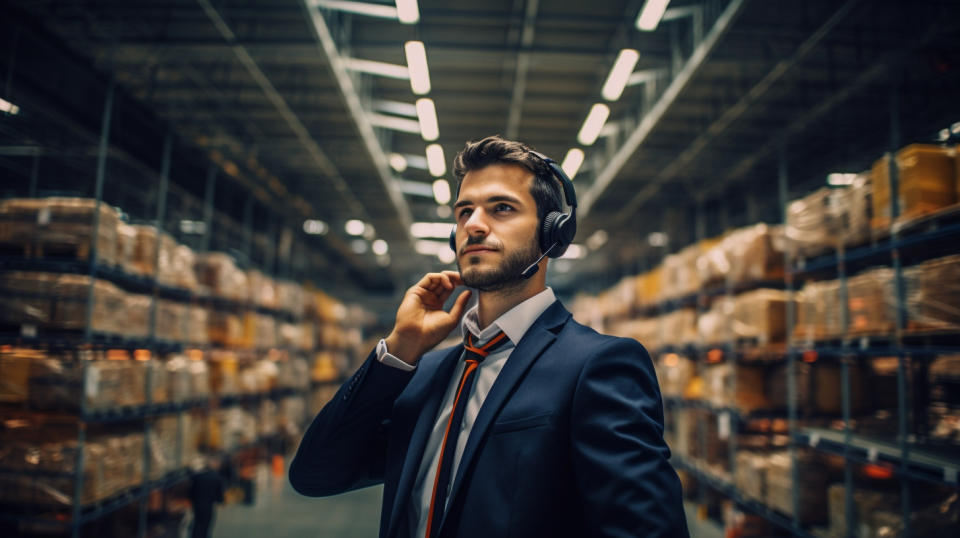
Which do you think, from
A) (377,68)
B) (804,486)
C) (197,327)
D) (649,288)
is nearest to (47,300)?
(197,327)

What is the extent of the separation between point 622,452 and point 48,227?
498cm

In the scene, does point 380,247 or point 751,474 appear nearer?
point 751,474

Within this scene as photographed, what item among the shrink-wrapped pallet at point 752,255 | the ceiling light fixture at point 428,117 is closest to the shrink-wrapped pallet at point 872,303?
the shrink-wrapped pallet at point 752,255

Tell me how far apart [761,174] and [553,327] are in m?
9.76

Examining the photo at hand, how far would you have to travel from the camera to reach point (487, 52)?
6434 millimetres

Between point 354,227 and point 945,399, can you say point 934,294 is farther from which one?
point 354,227

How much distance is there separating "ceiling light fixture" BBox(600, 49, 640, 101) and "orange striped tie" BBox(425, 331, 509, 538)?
4.35 metres

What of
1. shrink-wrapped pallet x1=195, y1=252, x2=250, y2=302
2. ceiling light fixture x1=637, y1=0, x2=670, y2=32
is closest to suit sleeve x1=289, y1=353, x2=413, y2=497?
ceiling light fixture x1=637, y1=0, x2=670, y2=32

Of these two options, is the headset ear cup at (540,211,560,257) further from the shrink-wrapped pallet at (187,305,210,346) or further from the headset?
the shrink-wrapped pallet at (187,305,210,346)

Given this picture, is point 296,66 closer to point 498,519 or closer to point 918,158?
point 918,158

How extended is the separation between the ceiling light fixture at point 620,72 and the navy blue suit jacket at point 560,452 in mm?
4316

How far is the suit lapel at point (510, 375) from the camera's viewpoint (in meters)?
1.33

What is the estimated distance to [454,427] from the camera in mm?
1459

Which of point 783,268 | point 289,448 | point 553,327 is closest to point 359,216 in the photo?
point 289,448
